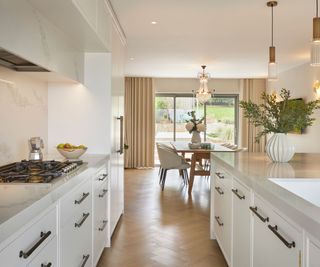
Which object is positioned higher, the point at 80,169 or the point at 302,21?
the point at 302,21

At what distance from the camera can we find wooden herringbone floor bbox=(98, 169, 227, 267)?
9.48ft

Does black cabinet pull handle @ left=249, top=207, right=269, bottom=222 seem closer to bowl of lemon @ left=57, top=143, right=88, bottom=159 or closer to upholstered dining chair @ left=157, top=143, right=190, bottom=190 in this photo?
bowl of lemon @ left=57, top=143, right=88, bottom=159

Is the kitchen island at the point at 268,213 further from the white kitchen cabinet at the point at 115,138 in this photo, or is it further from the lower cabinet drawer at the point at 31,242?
the white kitchen cabinet at the point at 115,138

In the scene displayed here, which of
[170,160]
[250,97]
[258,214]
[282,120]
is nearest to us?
[258,214]

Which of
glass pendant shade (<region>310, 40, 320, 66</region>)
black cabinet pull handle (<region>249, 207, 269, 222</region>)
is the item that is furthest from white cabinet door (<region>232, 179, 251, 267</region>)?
glass pendant shade (<region>310, 40, 320, 66</region>)

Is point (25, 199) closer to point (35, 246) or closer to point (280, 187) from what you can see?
point (35, 246)

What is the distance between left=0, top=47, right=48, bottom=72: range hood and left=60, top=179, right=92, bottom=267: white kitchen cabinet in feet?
3.03

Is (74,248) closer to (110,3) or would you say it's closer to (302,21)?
(110,3)

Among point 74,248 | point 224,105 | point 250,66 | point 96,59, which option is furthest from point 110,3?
point 224,105

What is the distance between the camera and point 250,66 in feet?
23.8

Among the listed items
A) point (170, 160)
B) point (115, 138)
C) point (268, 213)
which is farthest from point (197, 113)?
point (268, 213)

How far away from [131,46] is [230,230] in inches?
145

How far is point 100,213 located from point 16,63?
54.1 inches

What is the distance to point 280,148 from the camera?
98.8 inches
